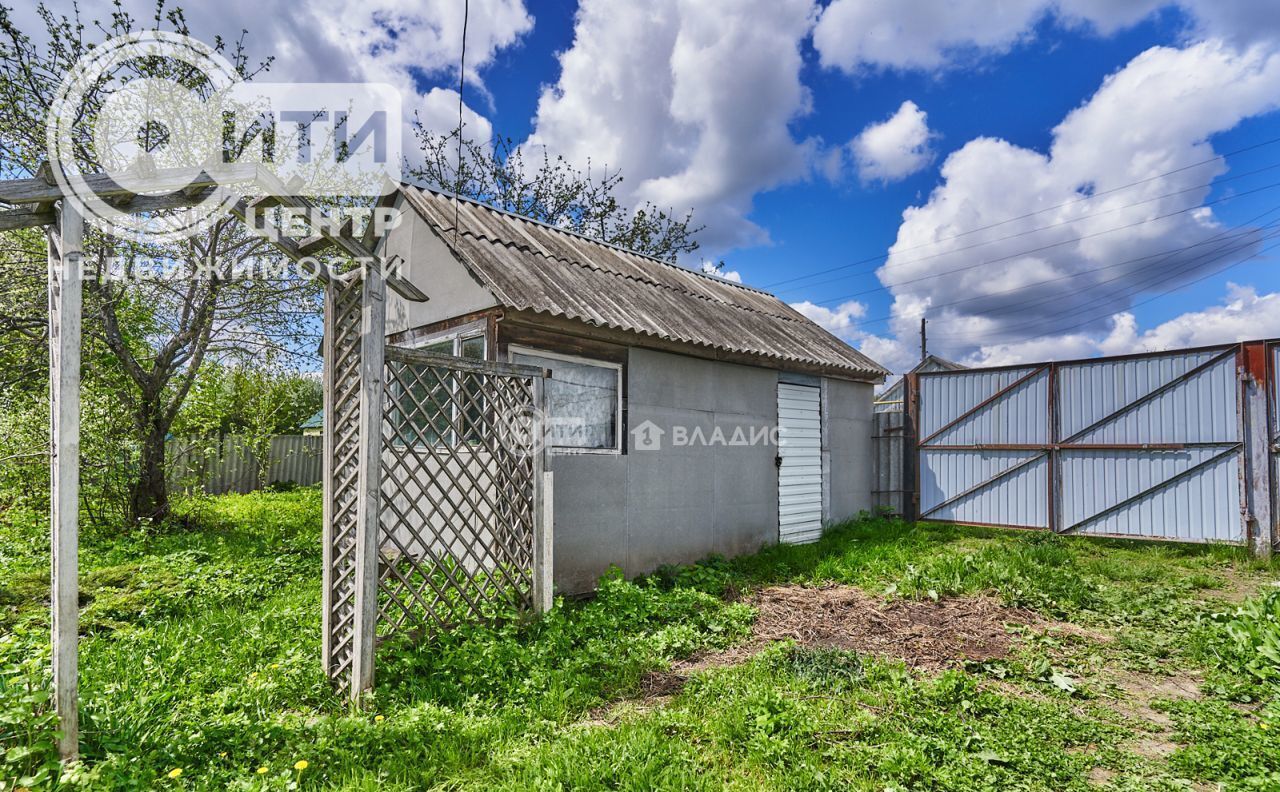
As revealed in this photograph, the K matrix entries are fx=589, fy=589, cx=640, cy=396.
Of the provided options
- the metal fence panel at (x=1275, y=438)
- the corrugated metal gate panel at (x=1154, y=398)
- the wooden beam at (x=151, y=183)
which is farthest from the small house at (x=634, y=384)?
the metal fence panel at (x=1275, y=438)

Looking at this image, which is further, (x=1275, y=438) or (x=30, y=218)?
(x=1275, y=438)

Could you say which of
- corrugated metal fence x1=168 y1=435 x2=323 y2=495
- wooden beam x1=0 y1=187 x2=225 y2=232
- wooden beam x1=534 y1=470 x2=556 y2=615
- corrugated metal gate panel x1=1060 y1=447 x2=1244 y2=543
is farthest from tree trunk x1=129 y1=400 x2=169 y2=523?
corrugated metal gate panel x1=1060 y1=447 x2=1244 y2=543

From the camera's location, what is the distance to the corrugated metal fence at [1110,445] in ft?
21.7

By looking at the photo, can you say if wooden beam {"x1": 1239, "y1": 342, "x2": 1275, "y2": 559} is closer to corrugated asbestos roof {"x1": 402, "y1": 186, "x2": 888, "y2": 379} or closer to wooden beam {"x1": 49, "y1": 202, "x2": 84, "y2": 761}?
corrugated asbestos roof {"x1": 402, "y1": 186, "x2": 888, "y2": 379}

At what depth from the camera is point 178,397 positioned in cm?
788

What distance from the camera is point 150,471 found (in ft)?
25.4

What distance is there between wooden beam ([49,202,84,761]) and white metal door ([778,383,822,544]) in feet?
20.9

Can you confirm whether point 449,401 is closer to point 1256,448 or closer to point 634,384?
point 634,384

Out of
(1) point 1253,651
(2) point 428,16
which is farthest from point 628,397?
(1) point 1253,651

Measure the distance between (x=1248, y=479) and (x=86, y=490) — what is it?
13609 mm

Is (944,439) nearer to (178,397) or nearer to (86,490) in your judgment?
(178,397)

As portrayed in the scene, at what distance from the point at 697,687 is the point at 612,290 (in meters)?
4.28

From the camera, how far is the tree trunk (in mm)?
7637

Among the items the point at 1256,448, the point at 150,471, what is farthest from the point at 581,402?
the point at 1256,448
